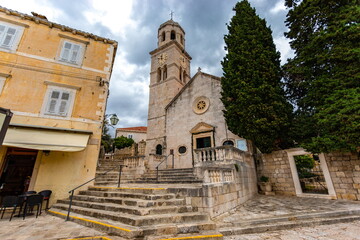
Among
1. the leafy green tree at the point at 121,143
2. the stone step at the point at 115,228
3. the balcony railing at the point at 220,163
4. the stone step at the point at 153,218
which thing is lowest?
the stone step at the point at 115,228

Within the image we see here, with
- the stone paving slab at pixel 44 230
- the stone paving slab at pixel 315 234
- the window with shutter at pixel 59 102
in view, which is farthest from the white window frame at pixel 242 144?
the window with shutter at pixel 59 102

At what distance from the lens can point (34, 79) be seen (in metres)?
7.99

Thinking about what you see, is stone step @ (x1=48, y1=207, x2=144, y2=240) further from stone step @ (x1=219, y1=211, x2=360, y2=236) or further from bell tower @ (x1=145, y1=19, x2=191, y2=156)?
bell tower @ (x1=145, y1=19, x2=191, y2=156)

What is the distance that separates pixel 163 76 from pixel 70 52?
11000mm

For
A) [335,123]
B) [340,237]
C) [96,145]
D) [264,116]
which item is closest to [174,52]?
[264,116]

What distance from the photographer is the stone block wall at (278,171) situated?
9.60 m

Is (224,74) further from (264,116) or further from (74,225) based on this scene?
(74,225)

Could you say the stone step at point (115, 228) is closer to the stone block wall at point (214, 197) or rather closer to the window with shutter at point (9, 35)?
the stone block wall at point (214, 197)

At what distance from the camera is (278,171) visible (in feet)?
32.8

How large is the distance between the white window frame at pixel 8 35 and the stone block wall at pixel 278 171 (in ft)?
51.6

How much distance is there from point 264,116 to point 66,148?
10.4 meters

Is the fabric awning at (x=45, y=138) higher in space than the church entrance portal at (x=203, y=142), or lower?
lower

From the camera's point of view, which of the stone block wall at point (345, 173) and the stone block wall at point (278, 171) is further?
the stone block wall at point (278, 171)

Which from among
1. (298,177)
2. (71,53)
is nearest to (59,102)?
(71,53)
